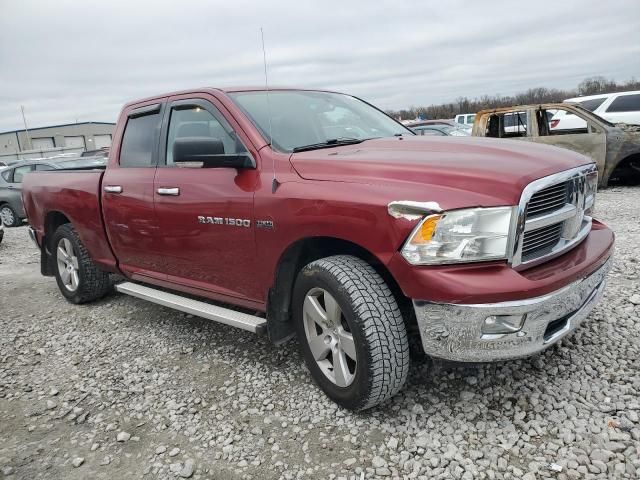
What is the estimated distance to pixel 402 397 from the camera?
285cm

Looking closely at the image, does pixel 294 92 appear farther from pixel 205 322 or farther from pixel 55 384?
pixel 55 384

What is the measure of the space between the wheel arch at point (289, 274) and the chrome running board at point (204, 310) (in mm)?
93

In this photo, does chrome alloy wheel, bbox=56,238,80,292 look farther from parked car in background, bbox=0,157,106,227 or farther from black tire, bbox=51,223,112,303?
parked car in background, bbox=0,157,106,227

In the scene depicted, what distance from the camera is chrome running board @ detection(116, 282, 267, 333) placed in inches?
119

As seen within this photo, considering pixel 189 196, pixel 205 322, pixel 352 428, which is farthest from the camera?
pixel 205 322

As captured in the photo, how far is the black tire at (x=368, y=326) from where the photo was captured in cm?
243

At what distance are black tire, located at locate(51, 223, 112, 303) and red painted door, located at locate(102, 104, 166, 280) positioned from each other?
2.19 ft

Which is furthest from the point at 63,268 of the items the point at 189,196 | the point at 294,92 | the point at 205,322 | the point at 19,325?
the point at 294,92

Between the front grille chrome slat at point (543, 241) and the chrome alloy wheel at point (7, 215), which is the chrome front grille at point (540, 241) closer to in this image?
the front grille chrome slat at point (543, 241)

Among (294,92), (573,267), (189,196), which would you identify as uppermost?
(294,92)

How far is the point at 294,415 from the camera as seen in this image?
9.21 feet

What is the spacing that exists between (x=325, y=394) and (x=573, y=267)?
1.50 m

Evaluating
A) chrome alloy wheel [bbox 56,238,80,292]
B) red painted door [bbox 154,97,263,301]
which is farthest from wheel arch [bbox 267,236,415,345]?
chrome alloy wheel [bbox 56,238,80,292]

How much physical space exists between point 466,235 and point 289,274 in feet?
3.79
